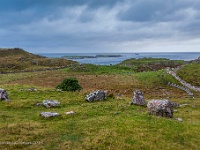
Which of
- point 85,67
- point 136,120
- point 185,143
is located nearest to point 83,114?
point 136,120

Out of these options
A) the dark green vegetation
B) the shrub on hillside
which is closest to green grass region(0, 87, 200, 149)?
the dark green vegetation

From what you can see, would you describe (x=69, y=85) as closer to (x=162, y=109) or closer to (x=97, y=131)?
(x=162, y=109)

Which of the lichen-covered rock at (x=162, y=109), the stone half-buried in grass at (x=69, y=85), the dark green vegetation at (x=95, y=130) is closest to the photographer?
the dark green vegetation at (x=95, y=130)

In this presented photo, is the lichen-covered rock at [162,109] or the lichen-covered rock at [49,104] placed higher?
the lichen-covered rock at [162,109]

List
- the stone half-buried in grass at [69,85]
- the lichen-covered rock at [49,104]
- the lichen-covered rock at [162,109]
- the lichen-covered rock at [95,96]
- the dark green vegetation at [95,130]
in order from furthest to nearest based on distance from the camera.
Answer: the stone half-buried in grass at [69,85], the lichen-covered rock at [95,96], the lichen-covered rock at [49,104], the lichen-covered rock at [162,109], the dark green vegetation at [95,130]

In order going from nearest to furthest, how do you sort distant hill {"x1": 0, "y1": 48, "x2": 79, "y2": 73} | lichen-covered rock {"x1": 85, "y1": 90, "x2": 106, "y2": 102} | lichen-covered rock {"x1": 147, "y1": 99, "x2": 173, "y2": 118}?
lichen-covered rock {"x1": 147, "y1": 99, "x2": 173, "y2": 118} → lichen-covered rock {"x1": 85, "y1": 90, "x2": 106, "y2": 102} → distant hill {"x1": 0, "y1": 48, "x2": 79, "y2": 73}

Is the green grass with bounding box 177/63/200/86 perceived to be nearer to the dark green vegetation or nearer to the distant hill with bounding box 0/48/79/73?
the dark green vegetation

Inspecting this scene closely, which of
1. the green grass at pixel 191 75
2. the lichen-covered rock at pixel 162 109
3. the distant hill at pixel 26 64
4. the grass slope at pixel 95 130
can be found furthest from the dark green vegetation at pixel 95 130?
the distant hill at pixel 26 64

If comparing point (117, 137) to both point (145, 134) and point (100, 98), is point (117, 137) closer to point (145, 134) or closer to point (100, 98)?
point (145, 134)

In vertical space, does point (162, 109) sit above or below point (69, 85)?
above

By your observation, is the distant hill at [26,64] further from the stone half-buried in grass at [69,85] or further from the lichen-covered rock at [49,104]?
the lichen-covered rock at [49,104]

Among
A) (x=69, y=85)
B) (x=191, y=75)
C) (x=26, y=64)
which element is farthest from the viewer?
(x=26, y=64)

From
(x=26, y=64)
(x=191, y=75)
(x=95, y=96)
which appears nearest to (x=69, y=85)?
(x=95, y=96)

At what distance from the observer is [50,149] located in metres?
15.5
